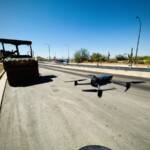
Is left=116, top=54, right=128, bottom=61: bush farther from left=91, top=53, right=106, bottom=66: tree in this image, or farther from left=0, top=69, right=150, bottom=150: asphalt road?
left=0, top=69, right=150, bottom=150: asphalt road

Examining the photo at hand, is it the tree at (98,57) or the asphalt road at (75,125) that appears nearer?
the asphalt road at (75,125)

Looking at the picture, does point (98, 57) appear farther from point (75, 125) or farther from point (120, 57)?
point (75, 125)

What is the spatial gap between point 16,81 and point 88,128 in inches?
432

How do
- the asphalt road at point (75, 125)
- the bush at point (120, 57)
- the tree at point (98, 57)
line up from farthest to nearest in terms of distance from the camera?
the bush at point (120, 57)
the tree at point (98, 57)
the asphalt road at point (75, 125)

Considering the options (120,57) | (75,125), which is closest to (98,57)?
(120,57)

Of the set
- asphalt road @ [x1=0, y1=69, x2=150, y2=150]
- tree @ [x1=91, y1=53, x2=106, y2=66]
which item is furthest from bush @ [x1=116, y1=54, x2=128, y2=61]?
asphalt road @ [x1=0, y1=69, x2=150, y2=150]

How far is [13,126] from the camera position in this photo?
4.85 m

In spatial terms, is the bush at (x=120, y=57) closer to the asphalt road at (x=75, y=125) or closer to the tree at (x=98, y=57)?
the tree at (x=98, y=57)

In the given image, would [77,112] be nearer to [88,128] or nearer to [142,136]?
[88,128]

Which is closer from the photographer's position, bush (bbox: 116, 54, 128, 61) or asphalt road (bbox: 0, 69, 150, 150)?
asphalt road (bbox: 0, 69, 150, 150)

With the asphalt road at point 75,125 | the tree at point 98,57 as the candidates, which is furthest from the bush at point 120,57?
the asphalt road at point 75,125

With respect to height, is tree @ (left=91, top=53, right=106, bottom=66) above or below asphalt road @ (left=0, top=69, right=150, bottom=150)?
above

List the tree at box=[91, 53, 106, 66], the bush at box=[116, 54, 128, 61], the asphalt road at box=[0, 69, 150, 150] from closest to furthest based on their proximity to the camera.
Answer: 1. the asphalt road at box=[0, 69, 150, 150]
2. the tree at box=[91, 53, 106, 66]
3. the bush at box=[116, 54, 128, 61]

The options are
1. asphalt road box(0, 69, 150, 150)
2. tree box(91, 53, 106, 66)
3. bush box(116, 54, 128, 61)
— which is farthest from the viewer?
bush box(116, 54, 128, 61)
